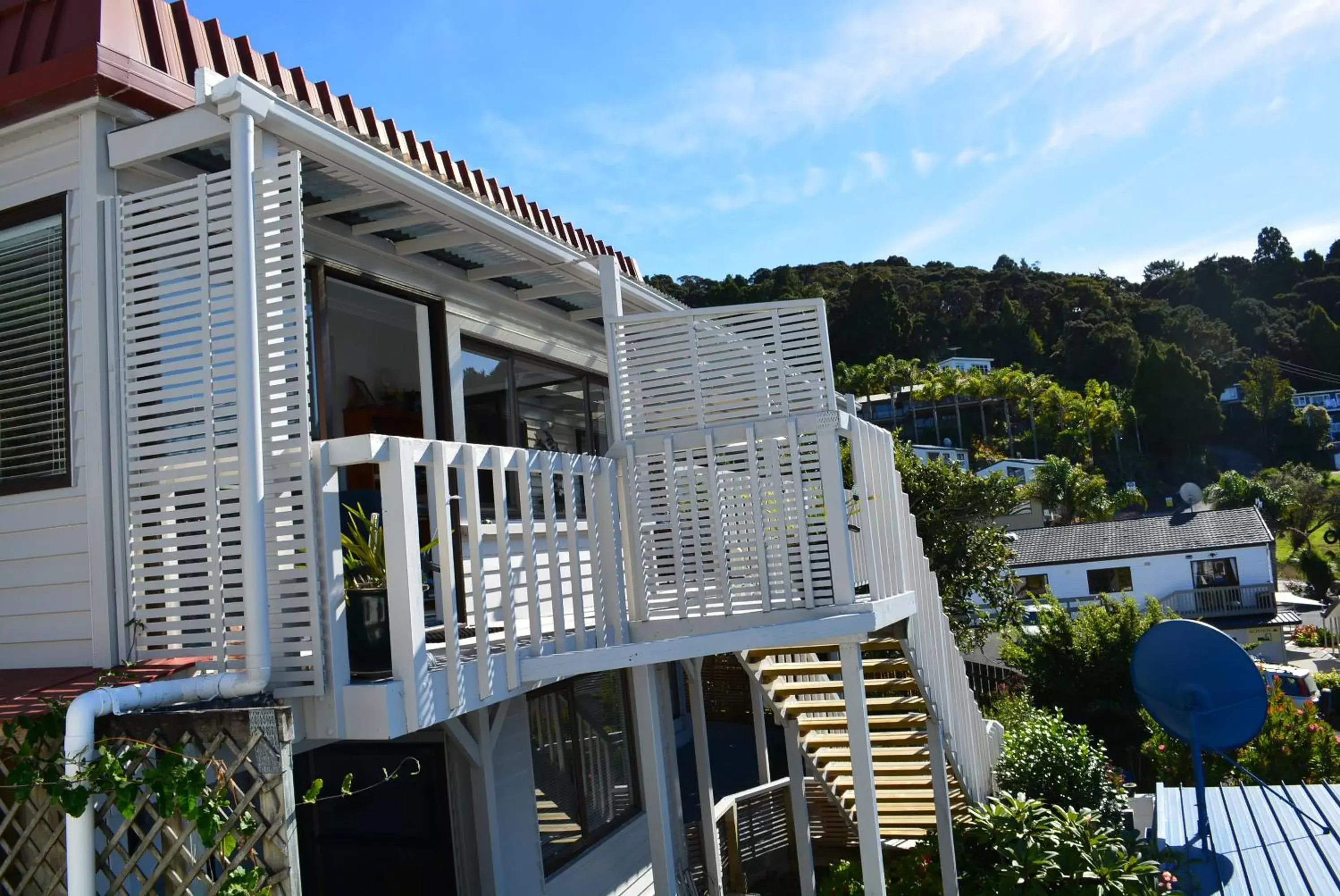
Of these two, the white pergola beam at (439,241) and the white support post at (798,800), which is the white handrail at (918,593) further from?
the white pergola beam at (439,241)

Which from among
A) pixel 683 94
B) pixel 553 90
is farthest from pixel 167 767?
pixel 683 94

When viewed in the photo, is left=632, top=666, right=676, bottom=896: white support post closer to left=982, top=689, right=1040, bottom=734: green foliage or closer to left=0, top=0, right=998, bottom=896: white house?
left=0, top=0, right=998, bottom=896: white house

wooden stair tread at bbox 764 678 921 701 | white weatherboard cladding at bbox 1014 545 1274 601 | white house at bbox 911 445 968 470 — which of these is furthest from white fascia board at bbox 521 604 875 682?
white house at bbox 911 445 968 470

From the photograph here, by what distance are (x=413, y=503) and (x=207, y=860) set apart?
149cm

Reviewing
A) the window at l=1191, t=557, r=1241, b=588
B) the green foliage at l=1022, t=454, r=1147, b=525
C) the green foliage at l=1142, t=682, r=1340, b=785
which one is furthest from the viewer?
the green foliage at l=1022, t=454, r=1147, b=525

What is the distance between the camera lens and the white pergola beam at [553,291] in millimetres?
7938

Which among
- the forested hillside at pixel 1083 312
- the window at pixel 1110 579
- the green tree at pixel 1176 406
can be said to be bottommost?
the window at pixel 1110 579

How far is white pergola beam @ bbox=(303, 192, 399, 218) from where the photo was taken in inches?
217

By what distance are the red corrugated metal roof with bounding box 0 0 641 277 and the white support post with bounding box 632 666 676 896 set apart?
11.0 ft

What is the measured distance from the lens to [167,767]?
3439mm

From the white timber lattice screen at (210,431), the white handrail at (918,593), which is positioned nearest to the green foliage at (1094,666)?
the white handrail at (918,593)

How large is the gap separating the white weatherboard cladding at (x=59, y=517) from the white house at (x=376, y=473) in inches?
0.7

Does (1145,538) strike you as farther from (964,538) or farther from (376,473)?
(376,473)

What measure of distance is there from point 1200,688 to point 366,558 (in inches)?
218
